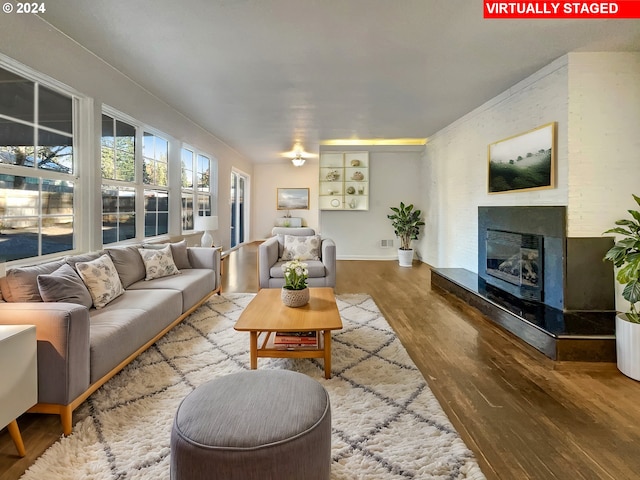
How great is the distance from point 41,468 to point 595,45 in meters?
4.95

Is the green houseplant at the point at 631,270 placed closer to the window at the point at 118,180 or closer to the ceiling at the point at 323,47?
the ceiling at the point at 323,47

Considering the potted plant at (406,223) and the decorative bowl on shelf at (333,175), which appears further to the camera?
the decorative bowl on shelf at (333,175)

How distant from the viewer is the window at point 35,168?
2.55 meters

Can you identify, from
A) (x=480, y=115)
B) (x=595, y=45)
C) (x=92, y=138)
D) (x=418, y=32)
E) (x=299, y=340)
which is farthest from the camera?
(x=480, y=115)

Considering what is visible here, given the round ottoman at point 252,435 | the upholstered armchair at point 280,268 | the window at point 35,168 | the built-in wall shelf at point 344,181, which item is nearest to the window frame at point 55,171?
the window at point 35,168

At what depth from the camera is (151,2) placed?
236 centimetres

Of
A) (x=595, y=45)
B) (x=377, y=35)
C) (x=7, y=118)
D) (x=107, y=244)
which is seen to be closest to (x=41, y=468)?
(x=7, y=118)

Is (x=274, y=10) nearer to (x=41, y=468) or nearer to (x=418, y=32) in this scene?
(x=418, y=32)

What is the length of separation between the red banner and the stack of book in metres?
2.84

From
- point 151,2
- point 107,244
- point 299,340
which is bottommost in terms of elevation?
point 299,340

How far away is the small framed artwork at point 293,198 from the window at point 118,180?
689 cm

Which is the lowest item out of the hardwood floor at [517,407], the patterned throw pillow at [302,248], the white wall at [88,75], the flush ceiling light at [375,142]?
the hardwood floor at [517,407]

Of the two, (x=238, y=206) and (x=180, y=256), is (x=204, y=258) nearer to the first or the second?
(x=180, y=256)

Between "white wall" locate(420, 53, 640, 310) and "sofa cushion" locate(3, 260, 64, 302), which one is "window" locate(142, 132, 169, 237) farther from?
"white wall" locate(420, 53, 640, 310)
